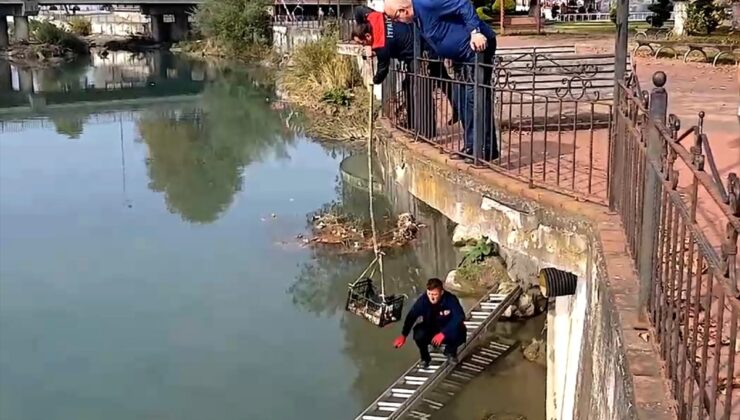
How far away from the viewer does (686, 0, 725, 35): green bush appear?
81.5 ft

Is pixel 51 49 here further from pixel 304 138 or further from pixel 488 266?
pixel 488 266

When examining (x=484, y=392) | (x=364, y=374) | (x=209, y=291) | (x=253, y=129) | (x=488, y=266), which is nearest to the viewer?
(x=484, y=392)

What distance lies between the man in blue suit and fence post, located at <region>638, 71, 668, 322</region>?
4.15 meters

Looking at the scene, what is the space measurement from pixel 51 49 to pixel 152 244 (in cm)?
3912

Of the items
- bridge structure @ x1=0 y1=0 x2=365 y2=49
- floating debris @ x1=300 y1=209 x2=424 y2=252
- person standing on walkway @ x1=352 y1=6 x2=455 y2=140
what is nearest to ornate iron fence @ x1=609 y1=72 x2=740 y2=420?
person standing on walkway @ x1=352 y1=6 x2=455 y2=140

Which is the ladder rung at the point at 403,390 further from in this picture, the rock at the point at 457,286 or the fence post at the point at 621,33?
the fence post at the point at 621,33

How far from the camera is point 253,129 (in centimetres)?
2608

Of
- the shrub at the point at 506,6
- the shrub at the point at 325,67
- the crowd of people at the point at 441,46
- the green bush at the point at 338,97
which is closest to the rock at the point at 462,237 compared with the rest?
the crowd of people at the point at 441,46

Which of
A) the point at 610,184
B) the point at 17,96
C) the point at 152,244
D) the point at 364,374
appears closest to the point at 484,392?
the point at 364,374

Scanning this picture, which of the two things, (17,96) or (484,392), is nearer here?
(484,392)

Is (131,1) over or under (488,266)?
over

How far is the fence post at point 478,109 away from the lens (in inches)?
254

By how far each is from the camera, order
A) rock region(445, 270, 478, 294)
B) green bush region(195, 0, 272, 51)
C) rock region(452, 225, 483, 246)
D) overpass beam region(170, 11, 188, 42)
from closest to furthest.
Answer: rock region(445, 270, 478, 294) < rock region(452, 225, 483, 246) < green bush region(195, 0, 272, 51) < overpass beam region(170, 11, 188, 42)

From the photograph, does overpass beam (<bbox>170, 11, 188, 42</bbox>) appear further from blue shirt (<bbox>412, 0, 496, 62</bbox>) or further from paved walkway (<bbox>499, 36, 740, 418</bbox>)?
blue shirt (<bbox>412, 0, 496, 62</bbox>)
